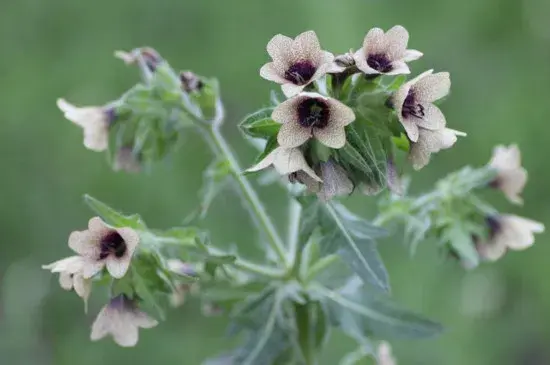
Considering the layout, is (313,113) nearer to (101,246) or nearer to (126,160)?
(101,246)

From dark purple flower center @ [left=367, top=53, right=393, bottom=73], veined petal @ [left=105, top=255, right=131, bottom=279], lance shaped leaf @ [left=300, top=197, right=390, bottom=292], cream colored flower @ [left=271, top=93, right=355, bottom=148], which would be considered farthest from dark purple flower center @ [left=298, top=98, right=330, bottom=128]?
veined petal @ [left=105, top=255, right=131, bottom=279]

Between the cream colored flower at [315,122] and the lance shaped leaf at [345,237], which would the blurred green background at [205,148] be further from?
the cream colored flower at [315,122]

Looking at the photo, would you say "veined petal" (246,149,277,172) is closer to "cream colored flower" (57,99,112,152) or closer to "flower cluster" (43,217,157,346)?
"flower cluster" (43,217,157,346)

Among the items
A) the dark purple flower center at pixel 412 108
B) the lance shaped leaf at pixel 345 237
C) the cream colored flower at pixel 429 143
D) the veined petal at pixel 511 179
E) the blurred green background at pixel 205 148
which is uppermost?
the dark purple flower center at pixel 412 108

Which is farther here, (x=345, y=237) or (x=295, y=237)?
(x=295, y=237)

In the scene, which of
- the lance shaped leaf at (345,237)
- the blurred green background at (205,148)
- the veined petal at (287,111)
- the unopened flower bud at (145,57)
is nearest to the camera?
the veined petal at (287,111)

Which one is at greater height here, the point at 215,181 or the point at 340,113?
the point at 340,113

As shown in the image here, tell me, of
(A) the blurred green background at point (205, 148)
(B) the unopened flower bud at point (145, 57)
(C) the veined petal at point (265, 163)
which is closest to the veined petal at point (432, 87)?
(C) the veined petal at point (265, 163)

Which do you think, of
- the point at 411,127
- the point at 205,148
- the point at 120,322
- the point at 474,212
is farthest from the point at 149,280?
the point at 205,148

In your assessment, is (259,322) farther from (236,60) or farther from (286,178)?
(236,60)
